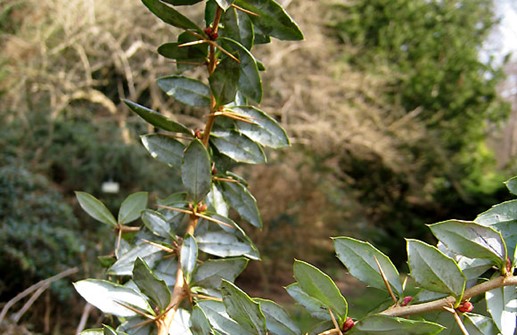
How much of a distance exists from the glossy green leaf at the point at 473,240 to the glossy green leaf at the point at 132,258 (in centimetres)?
26

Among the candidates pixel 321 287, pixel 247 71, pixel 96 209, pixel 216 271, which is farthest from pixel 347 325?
pixel 96 209

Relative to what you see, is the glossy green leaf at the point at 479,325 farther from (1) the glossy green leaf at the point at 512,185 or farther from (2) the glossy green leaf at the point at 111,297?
(2) the glossy green leaf at the point at 111,297

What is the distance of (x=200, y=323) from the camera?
1.19ft

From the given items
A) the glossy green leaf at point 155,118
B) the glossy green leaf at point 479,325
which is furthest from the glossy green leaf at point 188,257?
the glossy green leaf at point 479,325

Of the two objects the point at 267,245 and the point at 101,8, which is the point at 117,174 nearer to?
the point at 267,245

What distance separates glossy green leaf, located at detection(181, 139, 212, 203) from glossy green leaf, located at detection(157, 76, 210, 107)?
3.8 inches

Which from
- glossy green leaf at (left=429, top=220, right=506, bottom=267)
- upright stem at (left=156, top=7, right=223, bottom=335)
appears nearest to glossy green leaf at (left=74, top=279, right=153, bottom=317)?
upright stem at (left=156, top=7, right=223, bottom=335)

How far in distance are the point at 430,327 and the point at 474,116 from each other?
29.6 feet

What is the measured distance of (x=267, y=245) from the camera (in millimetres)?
5812

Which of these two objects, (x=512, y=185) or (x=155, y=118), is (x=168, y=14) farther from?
(x=512, y=185)

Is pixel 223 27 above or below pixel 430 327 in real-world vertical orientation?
above

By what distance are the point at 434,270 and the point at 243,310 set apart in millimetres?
129

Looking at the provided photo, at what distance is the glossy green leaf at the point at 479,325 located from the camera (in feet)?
1.11

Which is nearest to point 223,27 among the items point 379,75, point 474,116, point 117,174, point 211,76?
point 211,76
